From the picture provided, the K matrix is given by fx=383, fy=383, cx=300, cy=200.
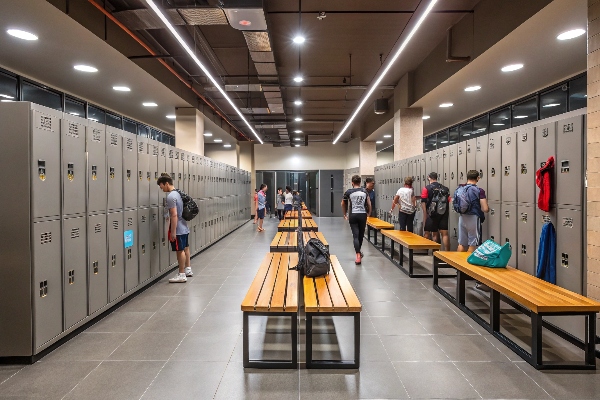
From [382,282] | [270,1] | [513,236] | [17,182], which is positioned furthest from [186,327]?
[270,1]

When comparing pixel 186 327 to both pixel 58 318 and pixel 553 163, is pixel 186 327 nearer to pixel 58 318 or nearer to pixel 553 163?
pixel 58 318

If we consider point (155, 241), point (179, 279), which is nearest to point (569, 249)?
point (179, 279)

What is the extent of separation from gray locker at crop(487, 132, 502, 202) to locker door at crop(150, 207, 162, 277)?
455 cm

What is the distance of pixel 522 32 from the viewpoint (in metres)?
4.64

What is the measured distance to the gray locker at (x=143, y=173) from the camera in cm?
485

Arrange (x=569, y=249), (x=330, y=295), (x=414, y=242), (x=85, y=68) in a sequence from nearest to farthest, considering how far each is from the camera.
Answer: (x=330, y=295)
(x=569, y=249)
(x=414, y=242)
(x=85, y=68)

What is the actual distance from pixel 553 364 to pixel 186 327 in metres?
3.05

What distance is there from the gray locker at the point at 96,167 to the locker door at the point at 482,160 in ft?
15.4

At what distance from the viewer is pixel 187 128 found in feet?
31.2

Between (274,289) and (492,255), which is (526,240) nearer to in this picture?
(492,255)

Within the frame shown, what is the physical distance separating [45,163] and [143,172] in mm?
1884

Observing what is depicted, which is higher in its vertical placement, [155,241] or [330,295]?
[155,241]

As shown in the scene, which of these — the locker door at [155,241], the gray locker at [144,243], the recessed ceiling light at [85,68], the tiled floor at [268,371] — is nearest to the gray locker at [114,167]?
the gray locker at [144,243]

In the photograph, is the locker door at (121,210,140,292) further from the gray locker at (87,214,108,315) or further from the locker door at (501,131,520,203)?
the locker door at (501,131,520,203)
